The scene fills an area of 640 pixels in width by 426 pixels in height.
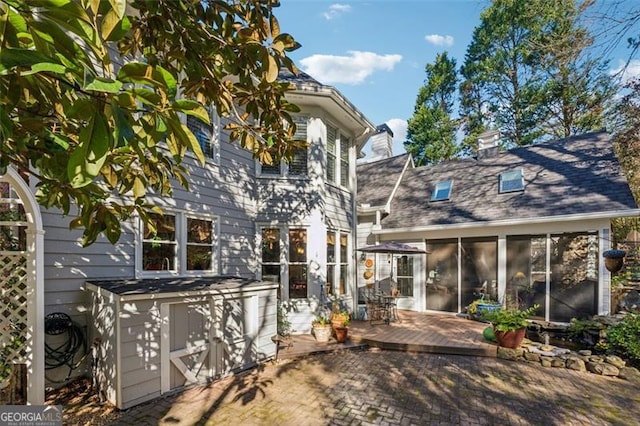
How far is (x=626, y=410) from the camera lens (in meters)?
4.26

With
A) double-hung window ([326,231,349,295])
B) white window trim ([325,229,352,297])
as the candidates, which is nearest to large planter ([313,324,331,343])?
double-hung window ([326,231,349,295])

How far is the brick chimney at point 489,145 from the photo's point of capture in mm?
12330

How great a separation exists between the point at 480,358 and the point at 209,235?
6155 mm

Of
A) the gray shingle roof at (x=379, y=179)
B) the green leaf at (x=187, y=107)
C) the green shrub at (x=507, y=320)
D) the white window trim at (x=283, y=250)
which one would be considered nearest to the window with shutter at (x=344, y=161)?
the white window trim at (x=283, y=250)

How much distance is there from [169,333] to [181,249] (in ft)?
6.94

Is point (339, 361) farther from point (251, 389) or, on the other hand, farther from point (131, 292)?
point (131, 292)

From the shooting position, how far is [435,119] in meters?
19.4

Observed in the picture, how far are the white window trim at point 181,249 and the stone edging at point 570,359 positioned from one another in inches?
245

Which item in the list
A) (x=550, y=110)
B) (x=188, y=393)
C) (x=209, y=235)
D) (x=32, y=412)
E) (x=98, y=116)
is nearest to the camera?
(x=98, y=116)

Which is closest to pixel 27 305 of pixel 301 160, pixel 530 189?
pixel 301 160

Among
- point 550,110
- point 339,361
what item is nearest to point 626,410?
point 339,361

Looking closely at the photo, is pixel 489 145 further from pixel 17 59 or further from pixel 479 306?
pixel 17 59
